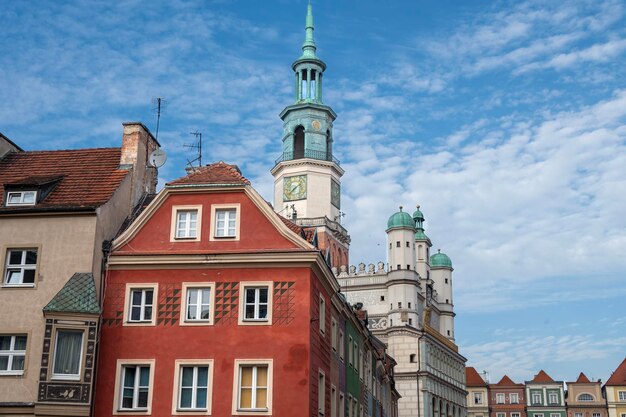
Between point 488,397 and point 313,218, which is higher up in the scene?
point 313,218

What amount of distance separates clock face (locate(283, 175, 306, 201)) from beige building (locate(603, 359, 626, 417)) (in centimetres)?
5206

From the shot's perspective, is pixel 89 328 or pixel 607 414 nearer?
pixel 89 328

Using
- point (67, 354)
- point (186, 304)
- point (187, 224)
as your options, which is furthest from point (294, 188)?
point (67, 354)

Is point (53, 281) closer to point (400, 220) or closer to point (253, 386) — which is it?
point (253, 386)

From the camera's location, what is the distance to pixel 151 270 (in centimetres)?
3597

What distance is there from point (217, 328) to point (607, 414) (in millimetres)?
105303

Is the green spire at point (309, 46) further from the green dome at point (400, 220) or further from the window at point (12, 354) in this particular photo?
the window at point (12, 354)

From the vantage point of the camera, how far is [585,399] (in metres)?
129

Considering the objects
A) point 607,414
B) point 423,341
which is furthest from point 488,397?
point 423,341

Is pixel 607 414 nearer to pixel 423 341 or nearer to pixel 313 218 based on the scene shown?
pixel 423 341

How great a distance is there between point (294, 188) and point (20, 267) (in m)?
79.5

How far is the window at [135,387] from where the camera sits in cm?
3434

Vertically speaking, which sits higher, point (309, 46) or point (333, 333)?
point (309, 46)

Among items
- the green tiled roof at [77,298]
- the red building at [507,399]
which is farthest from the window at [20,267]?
the red building at [507,399]
